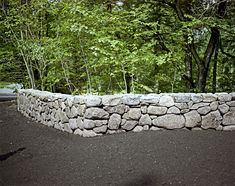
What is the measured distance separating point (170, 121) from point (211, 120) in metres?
0.78

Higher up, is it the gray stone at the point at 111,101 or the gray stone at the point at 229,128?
the gray stone at the point at 111,101

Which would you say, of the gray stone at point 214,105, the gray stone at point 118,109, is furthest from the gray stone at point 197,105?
the gray stone at point 118,109

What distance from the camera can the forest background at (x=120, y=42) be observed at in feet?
26.0

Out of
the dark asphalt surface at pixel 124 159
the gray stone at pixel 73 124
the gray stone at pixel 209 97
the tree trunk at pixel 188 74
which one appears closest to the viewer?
the dark asphalt surface at pixel 124 159

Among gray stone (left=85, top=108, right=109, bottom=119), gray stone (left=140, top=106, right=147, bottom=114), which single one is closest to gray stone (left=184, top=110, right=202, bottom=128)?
gray stone (left=140, top=106, right=147, bottom=114)

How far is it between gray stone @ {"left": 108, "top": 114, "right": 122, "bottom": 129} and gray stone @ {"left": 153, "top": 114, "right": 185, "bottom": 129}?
660 mm

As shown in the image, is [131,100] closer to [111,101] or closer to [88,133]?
[111,101]

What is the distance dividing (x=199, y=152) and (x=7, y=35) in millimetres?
9268

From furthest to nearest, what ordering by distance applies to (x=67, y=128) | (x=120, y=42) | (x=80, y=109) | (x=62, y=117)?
1. (x=120, y=42)
2. (x=62, y=117)
3. (x=67, y=128)
4. (x=80, y=109)

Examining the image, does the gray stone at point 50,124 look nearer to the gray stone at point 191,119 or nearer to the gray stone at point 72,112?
the gray stone at point 72,112

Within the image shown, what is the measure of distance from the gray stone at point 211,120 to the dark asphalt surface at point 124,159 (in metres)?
0.23

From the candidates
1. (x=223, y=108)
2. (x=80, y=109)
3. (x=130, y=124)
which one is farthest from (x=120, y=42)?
(x=223, y=108)

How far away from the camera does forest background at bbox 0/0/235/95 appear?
793 cm

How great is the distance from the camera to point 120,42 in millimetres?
7684
